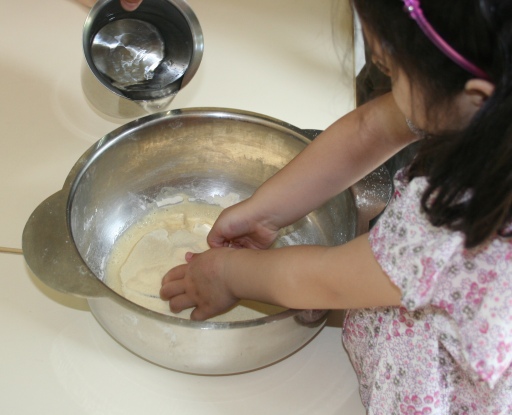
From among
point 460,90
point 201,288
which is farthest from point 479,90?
point 201,288

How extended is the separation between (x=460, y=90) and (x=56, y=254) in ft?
1.29

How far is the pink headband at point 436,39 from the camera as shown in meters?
0.48

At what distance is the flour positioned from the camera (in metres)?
0.78

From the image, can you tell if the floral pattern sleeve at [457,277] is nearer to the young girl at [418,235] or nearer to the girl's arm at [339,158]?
the young girl at [418,235]

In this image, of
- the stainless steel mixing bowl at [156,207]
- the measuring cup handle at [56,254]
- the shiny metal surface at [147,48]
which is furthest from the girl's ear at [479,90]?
the shiny metal surface at [147,48]

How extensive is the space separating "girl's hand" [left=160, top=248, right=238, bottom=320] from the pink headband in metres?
0.33

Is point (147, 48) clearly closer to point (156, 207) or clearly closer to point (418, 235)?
point (156, 207)

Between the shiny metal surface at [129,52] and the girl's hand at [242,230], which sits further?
the shiny metal surface at [129,52]

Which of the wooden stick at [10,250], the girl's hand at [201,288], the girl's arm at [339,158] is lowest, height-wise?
the wooden stick at [10,250]

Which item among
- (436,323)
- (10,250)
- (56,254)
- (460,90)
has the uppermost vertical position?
(460,90)

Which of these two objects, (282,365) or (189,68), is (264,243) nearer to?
(282,365)

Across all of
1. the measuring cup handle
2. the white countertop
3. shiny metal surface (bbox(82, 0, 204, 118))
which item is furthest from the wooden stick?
shiny metal surface (bbox(82, 0, 204, 118))

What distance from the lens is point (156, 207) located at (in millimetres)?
915

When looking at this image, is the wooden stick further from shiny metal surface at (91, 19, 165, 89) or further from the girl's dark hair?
the girl's dark hair
